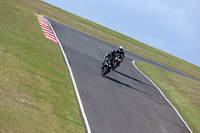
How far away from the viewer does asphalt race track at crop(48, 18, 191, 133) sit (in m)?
13.4

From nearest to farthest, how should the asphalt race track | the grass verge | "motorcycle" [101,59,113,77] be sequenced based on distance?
the grass verge, the asphalt race track, "motorcycle" [101,59,113,77]

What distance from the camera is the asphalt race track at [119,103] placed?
1335cm

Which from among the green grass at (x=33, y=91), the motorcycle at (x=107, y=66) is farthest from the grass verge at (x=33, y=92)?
the motorcycle at (x=107, y=66)

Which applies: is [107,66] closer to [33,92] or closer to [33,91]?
[33,91]

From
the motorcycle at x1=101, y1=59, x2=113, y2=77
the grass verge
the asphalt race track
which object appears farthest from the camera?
the motorcycle at x1=101, y1=59, x2=113, y2=77

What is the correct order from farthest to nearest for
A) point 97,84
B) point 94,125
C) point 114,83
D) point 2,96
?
1. point 114,83
2. point 97,84
3. point 94,125
4. point 2,96

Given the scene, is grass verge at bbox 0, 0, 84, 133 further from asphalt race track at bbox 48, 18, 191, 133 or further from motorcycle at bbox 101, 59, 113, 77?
motorcycle at bbox 101, 59, 113, 77

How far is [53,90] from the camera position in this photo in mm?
13828

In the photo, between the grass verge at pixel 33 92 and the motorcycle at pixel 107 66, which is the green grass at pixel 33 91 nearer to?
the grass verge at pixel 33 92

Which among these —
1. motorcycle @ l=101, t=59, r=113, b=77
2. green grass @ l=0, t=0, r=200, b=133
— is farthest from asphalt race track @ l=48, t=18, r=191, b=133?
green grass @ l=0, t=0, r=200, b=133

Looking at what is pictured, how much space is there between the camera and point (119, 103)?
1650cm

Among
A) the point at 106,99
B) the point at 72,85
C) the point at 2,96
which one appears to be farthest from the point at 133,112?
the point at 2,96

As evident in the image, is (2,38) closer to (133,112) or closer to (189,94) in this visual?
(133,112)

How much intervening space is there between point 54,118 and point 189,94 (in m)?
19.4
